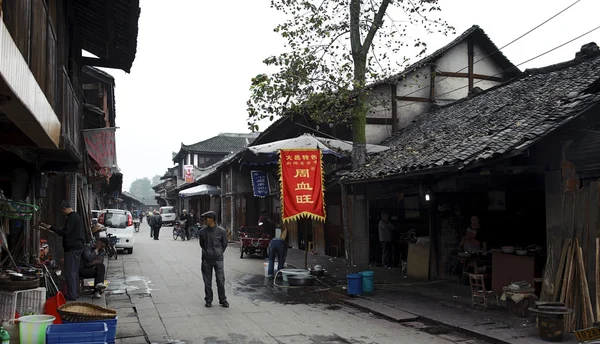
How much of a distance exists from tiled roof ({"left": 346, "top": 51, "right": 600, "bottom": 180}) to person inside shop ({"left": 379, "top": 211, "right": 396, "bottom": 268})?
2538mm

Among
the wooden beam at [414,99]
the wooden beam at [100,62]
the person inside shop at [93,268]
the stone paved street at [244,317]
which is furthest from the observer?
the wooden beam at [414,99]

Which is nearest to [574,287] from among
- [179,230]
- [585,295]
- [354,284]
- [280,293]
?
[585,295]

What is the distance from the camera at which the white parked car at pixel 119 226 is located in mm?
21953

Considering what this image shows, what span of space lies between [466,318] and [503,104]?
6.88 meters

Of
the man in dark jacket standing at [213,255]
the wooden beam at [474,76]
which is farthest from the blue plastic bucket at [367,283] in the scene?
the wooden beam at [474,76]

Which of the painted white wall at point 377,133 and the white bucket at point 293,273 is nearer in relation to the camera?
the white bucket at point 293,273

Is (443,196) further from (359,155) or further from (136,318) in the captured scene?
(136,318)

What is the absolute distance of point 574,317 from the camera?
8.16 m

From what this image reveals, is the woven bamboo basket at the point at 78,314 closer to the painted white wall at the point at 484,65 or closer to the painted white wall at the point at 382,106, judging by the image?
the painted white wall at the point at 382,106

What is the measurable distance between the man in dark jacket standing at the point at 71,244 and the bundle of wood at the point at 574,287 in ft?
29.1

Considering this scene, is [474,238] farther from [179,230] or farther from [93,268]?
[179,230]

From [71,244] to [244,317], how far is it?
Answer: 12.4ft

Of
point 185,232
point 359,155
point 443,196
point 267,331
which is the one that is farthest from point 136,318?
point 185,232

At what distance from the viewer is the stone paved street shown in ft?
27.1
